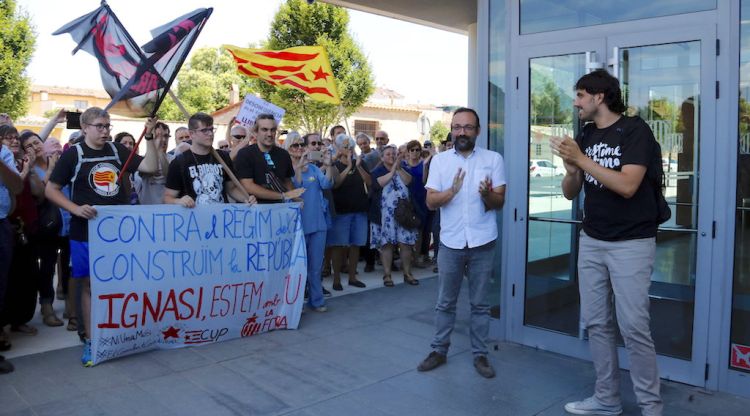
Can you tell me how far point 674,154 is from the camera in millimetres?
4402

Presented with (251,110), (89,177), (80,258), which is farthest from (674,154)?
(251,110)

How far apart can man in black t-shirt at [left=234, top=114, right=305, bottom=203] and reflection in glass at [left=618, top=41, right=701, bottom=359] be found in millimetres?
3178

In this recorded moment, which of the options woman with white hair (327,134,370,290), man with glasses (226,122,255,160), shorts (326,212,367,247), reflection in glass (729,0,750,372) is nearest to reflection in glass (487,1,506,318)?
reflection in glass (729,0,750,372)

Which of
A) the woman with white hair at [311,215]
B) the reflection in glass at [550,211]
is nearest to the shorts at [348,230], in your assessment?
the woman with white hair at [311,215]

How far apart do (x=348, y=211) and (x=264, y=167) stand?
2019mm

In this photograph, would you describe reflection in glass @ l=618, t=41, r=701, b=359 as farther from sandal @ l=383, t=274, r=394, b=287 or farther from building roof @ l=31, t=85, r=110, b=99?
building roof @ l=31, t=85, r=110, b=99

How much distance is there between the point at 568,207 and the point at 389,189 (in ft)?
11.4

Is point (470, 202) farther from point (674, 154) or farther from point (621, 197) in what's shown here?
point (674, 154)

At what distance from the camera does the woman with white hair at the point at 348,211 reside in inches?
298

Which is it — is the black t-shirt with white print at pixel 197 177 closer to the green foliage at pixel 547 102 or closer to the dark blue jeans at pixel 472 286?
the dark blue jeans at pixel 472 286

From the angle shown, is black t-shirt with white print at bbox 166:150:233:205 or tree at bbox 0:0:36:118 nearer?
black t-shirt with white print at bbox 166:150:233:205

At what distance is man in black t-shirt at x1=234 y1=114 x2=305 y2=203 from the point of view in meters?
5.78

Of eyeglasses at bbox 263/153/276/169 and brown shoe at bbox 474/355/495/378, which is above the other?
eyeglasses at bbox 263/153/276/169

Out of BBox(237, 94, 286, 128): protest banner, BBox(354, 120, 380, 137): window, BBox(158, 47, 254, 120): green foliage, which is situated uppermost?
BBox(158, 47, 254, 120): green foliage
